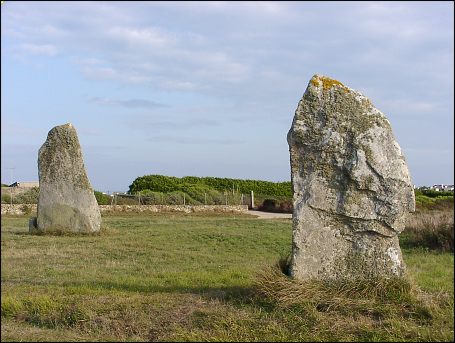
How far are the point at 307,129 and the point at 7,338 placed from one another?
4763 mm

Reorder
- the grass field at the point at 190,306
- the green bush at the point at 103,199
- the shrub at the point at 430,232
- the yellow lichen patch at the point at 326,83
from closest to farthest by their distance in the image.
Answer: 1. the grass field at the point at 190,306
2. the yellow lichen patch at the point at 326,83
3. the shrub at the point at 430,232
4. the green bush at the point at 103,199

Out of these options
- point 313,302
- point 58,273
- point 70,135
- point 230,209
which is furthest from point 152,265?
point 230,209

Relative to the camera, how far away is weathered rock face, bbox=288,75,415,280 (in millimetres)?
8328

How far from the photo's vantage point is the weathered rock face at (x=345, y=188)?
833 cm

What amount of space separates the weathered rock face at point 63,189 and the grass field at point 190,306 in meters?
4.87

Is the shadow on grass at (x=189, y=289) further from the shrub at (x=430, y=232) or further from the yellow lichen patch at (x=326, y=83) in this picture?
the shrub at (x=430, y=232)

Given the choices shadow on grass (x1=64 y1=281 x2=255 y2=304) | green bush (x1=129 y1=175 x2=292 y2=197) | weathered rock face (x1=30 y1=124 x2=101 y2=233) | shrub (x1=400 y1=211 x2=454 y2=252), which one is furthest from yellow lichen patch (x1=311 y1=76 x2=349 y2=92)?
green bush (x1=129 y1=175 x2=292 y2=197)

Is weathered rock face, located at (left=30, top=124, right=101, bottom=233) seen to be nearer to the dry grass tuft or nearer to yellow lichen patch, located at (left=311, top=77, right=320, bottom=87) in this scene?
the dry grass tuft

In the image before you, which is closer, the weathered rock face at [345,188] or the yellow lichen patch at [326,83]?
the weathered rock face at [345,188]

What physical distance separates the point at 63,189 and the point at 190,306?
1074cm

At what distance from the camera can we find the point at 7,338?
672cm

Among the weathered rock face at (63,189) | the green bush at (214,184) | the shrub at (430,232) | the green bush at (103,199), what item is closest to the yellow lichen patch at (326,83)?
the shrub at (430,232)

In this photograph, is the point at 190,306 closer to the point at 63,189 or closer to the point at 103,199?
the point at 63,189

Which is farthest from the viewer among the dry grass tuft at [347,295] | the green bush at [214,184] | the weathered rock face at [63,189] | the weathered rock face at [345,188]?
the green bush at [214,184]
